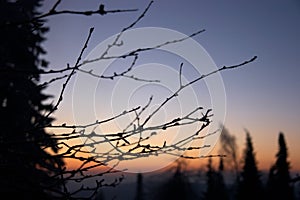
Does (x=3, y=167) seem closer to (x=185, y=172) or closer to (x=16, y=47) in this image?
(x=16, y=47)

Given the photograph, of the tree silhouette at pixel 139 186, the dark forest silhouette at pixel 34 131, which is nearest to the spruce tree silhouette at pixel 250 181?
the dark forest silhouette at pixel 34 131

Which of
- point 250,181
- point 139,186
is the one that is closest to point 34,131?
point 250,181

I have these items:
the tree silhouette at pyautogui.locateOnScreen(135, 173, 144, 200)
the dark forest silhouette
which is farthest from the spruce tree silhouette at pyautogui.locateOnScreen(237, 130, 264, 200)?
the tree silhouette at pyautogui.locateOnScreen(135, 173, 144, 200)

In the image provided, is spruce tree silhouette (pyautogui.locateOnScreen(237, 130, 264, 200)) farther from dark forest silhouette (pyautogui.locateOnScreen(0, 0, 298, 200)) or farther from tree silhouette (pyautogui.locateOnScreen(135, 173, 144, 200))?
tree silhouette (pyautogui.locateOnScreen(135, 173, 144, 200))

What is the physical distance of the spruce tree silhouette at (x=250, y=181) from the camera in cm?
2503

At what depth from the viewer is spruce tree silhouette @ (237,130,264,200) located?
2503 centimetres

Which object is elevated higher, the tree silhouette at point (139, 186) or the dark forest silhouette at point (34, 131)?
the dark forest silhouette at point (34, 131)

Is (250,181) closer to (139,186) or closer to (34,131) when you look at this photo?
(139,186)

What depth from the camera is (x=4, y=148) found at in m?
1.38

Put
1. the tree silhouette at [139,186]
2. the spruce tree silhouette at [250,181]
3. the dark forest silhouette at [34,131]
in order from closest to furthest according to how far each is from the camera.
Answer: the dark forest silhouette at [34,131], the spruce tree silhouette at [250,181], the tree silhouette at [139,186]

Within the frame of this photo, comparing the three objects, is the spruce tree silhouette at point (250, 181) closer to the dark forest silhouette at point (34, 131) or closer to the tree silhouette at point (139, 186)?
the dark forest silhouette at point (34, 131)

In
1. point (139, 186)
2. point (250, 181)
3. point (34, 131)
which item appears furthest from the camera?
point (139, 186)

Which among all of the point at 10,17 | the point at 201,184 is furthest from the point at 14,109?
the point at 201,184

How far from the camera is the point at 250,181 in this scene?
25.5m
